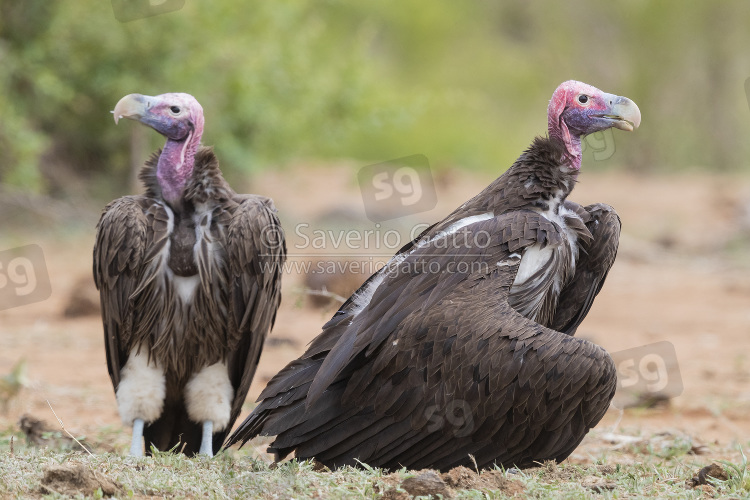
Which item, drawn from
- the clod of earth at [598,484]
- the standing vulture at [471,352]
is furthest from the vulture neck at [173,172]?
the clod of earth at [598,484]

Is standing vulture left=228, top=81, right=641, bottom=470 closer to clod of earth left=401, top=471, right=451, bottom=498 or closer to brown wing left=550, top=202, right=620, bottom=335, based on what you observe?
brown wing left=550, top=202, right=620, bottom=335

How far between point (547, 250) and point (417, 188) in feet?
31.2

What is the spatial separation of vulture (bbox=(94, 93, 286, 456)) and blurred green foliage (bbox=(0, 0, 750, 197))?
19.8 ft

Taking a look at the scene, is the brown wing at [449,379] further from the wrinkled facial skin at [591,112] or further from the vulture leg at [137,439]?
the vulture leg at [137,439]

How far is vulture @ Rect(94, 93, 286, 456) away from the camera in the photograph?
4750 mm

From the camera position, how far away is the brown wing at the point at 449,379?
3.77m

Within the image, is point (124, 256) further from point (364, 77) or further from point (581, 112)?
point (364, 77)

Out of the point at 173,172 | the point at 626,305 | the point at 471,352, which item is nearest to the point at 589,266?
the point at 471,352

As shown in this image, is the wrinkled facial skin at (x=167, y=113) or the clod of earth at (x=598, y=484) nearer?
the clod of earth at (x=598, y=484)

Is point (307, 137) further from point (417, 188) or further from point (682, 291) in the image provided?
point (682, 291)

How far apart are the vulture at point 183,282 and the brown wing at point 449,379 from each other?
73cm

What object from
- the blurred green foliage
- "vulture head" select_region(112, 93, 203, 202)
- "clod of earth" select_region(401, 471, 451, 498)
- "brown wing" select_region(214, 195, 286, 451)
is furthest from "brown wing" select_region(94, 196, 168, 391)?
the blurred green foliage

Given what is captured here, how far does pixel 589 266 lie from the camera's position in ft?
14.7

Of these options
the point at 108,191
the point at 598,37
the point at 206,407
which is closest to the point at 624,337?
the point at 206,407
